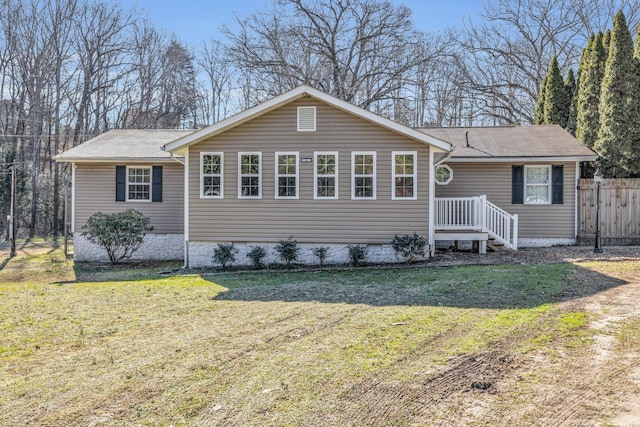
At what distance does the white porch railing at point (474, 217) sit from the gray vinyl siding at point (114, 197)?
8056mm

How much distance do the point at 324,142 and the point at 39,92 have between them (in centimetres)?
2217

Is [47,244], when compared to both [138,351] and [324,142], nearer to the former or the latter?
[324,142]

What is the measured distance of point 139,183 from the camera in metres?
14.8

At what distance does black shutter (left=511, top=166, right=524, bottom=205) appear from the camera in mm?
14391

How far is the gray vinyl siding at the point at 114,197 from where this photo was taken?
14672mm

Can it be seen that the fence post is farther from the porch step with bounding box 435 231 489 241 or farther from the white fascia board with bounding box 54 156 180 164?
the white fascia board with bounding box 54 156 180 164

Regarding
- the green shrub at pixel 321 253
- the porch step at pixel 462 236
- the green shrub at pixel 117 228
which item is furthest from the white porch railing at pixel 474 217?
the green shrub at pixel 117 228

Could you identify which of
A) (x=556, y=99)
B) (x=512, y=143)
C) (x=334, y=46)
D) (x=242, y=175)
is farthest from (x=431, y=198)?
(x=334, y=46)

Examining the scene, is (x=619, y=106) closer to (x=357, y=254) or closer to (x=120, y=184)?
(x=357, y=254)

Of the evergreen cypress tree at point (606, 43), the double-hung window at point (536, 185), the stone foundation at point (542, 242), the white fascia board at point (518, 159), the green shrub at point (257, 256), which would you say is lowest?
the green shrub at point (257, 256)

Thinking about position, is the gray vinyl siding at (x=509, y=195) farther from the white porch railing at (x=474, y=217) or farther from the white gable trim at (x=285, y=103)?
the white gable trim at (x=285, y=103)

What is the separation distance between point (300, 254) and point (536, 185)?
309 inches

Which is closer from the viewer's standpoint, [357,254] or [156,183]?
[357,254]

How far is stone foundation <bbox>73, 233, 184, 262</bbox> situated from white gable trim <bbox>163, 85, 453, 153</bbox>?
377 centimetres
